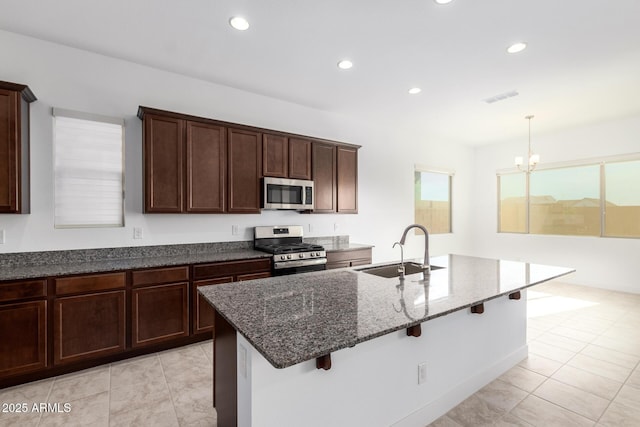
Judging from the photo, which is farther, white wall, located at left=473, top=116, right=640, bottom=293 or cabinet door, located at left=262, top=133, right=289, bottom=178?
white wall, located at left=473, top=116, right=640, bottom=293

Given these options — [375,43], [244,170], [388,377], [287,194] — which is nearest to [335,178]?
[287,194]

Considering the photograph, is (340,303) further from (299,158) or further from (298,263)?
(299,158)

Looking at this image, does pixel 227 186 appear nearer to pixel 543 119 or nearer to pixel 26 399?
pixel 26 399

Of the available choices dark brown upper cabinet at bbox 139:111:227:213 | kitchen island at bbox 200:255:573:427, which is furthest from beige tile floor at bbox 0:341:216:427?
dark brown upper cabinet at bbox 139:111:227:213

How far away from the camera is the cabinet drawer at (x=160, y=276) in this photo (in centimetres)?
277

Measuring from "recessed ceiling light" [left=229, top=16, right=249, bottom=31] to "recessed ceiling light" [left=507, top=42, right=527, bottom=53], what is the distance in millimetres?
2433

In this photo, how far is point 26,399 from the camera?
223 cm

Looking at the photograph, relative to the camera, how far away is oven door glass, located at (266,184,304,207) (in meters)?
3.80

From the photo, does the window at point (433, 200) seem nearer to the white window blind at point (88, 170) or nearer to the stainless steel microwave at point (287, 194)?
the stainless steel microwave at point (287, 194)

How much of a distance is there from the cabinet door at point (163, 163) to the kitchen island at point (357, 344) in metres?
1.60

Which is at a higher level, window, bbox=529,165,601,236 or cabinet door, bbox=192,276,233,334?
window, bbox=529,165,601,236

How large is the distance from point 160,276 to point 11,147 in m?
1.56

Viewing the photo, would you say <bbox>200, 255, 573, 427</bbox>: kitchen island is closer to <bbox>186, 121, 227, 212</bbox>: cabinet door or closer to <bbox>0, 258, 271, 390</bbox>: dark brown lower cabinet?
<bbox>0, 258, 271, 390</bbox>: dark brown lower cabinet

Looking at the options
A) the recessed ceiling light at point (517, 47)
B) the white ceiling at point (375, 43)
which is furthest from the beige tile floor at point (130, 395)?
the recessed ceiling light at point (517, 47)
